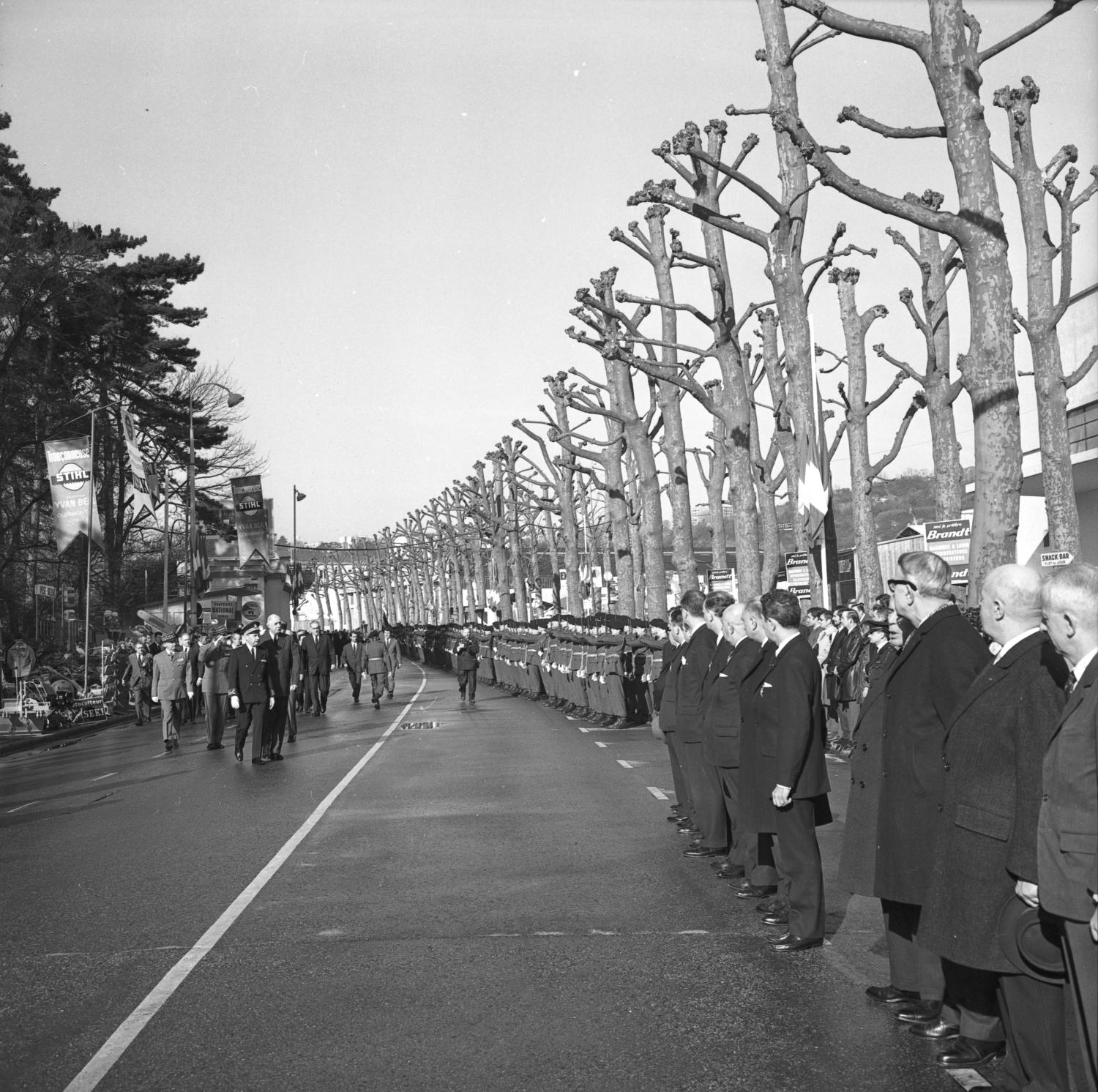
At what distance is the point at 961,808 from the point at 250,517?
134ft

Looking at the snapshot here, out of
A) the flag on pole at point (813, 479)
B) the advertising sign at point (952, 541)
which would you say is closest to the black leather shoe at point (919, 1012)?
the advertising sign at point (952, 541)

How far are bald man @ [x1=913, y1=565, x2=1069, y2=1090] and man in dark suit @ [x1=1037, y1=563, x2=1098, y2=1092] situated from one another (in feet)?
1.25

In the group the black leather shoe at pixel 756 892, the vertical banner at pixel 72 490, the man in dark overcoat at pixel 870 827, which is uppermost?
the vertical banner at pixel 72 490

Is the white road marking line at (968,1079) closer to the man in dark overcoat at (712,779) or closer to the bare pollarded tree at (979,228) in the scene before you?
the man in dark overcoat at (712,779)

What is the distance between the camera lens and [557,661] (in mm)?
29547

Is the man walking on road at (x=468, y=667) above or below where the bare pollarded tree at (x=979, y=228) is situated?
below

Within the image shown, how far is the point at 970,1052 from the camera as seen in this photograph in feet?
17.8

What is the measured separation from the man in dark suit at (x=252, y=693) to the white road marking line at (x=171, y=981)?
23.0 ft

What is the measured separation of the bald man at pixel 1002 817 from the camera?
15.8ft

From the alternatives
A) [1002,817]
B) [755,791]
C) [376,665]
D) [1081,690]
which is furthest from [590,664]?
[1081,690]

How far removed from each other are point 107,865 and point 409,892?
9.40 feet

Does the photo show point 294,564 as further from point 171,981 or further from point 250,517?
point 171,981

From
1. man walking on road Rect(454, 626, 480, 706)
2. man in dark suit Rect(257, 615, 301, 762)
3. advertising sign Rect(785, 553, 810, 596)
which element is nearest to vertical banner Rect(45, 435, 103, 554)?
man walking on road Rect(454, 626, 480, 706)

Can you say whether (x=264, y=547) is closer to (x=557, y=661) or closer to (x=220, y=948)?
(x=557, y=661)
